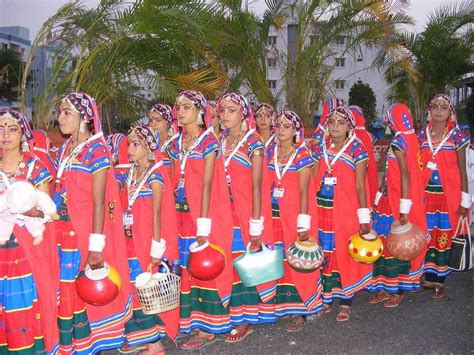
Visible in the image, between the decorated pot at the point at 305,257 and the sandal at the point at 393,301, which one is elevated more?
the decorated pot at the point at 305,257

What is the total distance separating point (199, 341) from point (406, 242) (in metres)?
1.92

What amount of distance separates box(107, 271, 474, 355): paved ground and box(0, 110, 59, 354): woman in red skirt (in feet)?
3.58

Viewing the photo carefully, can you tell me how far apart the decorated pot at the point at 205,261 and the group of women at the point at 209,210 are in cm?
4

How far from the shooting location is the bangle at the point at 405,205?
4961mm

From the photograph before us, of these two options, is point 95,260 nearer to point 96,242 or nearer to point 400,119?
point 96,242

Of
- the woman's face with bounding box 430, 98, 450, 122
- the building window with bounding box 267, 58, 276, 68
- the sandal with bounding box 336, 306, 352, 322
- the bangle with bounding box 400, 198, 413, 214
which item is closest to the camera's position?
the bangle with bounding box 400, 198, 413, 214

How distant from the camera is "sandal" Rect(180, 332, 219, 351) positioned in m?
4.45

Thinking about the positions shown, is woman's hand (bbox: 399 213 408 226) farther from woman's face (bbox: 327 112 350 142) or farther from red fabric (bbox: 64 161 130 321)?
red fabric (bbox: 64 161 130 321)

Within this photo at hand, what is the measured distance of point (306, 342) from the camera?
Answer: 15.2ft

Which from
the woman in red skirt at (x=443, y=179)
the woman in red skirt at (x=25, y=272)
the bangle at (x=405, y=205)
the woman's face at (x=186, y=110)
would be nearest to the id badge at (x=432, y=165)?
the woman in red skirt at (x=443, y=179)

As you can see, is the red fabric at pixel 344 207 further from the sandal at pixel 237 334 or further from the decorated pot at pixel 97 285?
the decorated pot at pixel 97 285

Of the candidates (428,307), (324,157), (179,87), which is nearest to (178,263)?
(324,157)

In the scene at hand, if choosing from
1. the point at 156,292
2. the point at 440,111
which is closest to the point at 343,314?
the point at 156,292

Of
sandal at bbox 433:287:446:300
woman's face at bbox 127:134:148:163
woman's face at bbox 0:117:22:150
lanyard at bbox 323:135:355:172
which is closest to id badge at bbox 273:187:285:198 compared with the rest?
lanyard at bbox 323:135:355:172
